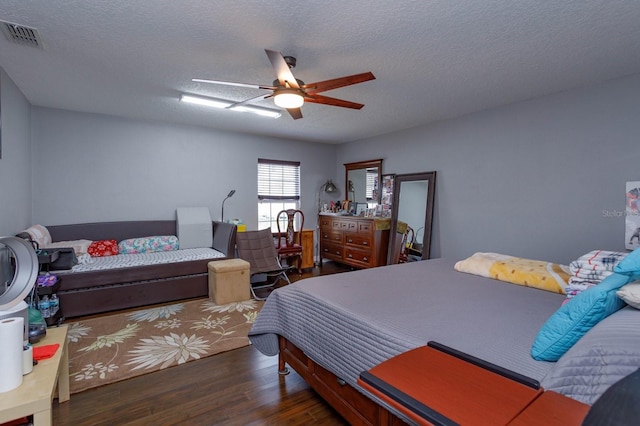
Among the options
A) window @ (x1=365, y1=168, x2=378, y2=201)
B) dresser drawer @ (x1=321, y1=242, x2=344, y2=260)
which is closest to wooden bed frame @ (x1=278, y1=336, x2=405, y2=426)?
dresser drawer @ (x1=321, y1=242, x2=344, y2=260)

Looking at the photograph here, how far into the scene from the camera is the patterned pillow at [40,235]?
10.7 feet

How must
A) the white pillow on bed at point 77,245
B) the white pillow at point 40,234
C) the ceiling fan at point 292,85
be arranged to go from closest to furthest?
1. the ceiling fan at point 292,85
2. the white pillow at point 40,234
3. the white pillow on bed at point 77,245

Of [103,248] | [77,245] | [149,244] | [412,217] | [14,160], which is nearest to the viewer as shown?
[14,160]

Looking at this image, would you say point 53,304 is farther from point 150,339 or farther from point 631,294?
point 631,294

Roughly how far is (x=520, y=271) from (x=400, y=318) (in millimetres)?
1344

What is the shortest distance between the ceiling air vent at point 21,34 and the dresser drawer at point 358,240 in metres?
4.32

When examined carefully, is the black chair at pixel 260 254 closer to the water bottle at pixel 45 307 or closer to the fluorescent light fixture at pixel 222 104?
the fluorescent light fixture at pixel 222 104

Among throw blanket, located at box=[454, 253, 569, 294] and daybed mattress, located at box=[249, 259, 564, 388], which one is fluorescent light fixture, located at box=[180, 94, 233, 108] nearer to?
daybed mattress, located at box=[249, 259, 564, 388]

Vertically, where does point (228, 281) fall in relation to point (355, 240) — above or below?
below

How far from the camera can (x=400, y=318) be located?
61.6 inches

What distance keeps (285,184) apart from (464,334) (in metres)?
4.92

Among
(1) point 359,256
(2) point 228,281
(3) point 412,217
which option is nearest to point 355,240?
(1) point 359,256

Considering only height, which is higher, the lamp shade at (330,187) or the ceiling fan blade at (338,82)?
the ceiling fan blade at (338,82)

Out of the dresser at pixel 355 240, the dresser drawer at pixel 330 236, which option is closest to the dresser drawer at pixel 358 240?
the dresser at pixel 355 240
